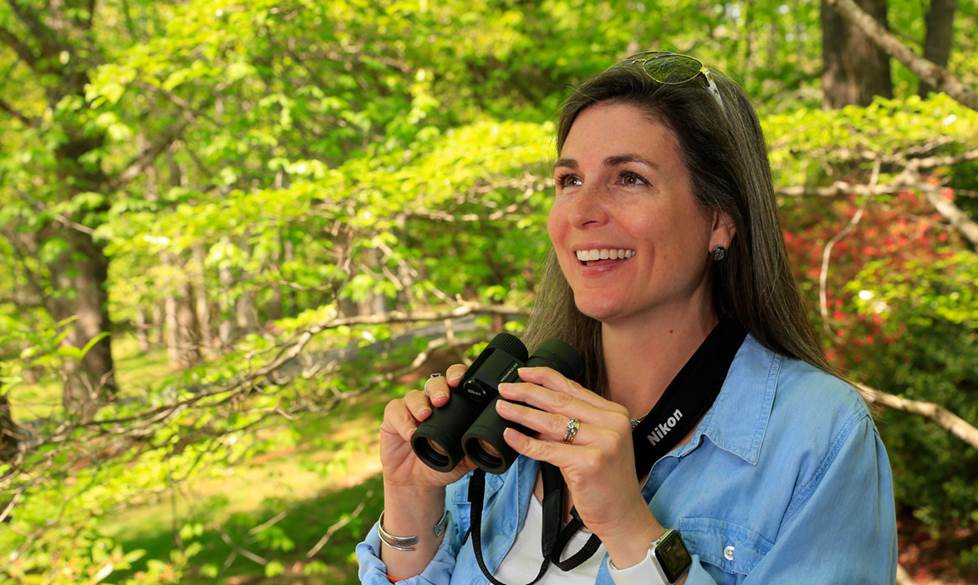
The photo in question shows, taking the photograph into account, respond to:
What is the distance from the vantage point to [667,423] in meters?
1.71

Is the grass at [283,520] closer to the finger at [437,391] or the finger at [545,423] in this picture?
the finger at [437,391]

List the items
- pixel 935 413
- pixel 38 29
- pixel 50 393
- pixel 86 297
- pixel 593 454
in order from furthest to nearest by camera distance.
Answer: pixel 86 297 → pixel 38 29 → pixel 50 393 → pixel 935 413 → pixel 593 454

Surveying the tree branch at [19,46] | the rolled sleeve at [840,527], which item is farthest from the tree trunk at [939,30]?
the tree branch at [19,46]

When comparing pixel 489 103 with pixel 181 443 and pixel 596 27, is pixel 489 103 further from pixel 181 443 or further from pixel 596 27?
pixel 181 443

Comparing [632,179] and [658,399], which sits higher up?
[632,179]

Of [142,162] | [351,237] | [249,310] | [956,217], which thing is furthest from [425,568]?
[142,162]

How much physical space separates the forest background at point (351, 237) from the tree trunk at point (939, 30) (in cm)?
3

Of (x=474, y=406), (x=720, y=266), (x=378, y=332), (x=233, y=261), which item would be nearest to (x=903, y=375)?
(x=378, y=332)

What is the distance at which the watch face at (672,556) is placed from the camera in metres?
1.41

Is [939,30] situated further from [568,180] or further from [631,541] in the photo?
[631,541]

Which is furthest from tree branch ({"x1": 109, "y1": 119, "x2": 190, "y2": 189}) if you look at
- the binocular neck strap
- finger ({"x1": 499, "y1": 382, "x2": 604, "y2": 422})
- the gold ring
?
the gold ring

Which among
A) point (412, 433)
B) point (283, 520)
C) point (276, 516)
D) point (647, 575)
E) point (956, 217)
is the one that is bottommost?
point (283, 520)

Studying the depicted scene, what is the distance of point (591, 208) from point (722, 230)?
32 cm

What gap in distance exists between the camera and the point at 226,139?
241 inches
